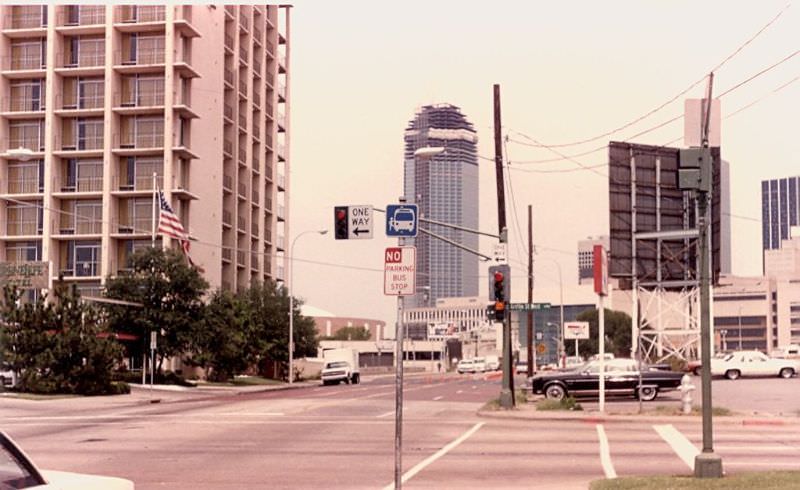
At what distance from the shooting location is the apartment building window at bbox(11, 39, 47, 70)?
7469 centimetres

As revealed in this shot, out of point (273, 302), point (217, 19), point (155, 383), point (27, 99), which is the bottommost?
point (155, 383)

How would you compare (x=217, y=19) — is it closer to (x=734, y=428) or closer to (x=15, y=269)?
(x=15, y=269)

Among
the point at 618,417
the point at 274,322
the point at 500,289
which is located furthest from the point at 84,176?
the point at 618,417

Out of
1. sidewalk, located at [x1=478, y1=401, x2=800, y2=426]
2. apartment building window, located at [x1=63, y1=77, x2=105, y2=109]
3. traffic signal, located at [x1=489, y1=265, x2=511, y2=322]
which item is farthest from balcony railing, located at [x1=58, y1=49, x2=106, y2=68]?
sidewalk, located at [x1=478, y1=401, x2=800, y2=426]

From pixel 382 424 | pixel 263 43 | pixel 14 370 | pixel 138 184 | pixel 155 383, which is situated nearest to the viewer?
pixel 382 424

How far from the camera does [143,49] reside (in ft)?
244

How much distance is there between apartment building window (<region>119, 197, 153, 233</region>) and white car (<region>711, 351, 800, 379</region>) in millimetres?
38848

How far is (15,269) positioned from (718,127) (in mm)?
42938

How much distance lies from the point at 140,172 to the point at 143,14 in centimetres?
1102

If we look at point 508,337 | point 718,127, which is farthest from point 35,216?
point 718,127

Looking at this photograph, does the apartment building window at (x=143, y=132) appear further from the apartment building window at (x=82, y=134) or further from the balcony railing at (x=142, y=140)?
the apartment building window at (x=82, y=134)

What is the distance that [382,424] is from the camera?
95.8ft

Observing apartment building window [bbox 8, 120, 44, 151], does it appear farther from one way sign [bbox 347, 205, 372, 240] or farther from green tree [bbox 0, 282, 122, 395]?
one way sign [bbox 347, 205, 372, 240]

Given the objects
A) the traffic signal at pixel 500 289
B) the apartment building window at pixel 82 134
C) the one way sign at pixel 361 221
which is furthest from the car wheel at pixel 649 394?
the apartment building window at pixel 82 134
